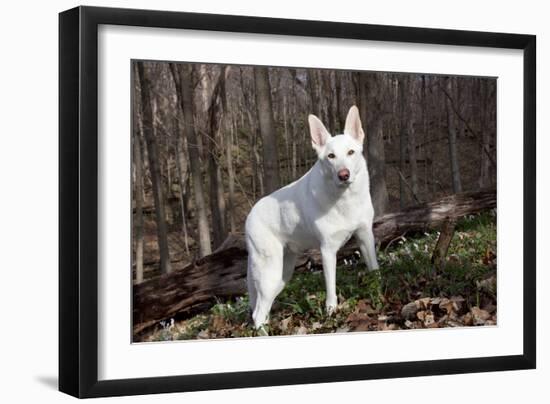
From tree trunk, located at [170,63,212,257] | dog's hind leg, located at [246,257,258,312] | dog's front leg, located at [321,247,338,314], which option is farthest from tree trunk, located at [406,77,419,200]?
tree trunk, located at [170,63,212,257]

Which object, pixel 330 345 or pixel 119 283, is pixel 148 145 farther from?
pixel 330 345

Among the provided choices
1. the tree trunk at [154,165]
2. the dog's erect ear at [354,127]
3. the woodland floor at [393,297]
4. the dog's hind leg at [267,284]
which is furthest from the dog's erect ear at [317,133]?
the tree trunk at [154,165]

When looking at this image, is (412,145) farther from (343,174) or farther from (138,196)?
(138,196)

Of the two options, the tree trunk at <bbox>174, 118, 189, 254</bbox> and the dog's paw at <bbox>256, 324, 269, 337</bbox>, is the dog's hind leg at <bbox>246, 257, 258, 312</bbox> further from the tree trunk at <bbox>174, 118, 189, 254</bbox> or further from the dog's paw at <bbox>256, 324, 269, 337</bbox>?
the tree trunk at <bbox>174, 118, 189, 254</bbox>

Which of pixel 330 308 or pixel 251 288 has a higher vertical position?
pixel 251 288

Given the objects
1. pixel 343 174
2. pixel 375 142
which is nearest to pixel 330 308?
pixel 343 174

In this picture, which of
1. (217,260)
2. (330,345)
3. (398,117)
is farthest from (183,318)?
(398,117)

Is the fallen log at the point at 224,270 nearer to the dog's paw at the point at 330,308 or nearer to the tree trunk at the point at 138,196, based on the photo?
the tree trunk at the point at 138,196

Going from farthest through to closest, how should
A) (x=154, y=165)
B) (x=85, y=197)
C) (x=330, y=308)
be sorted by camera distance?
(x=330, y=308), (x=154, y=165), (x=85, y=197)
